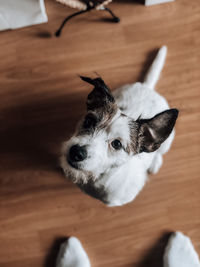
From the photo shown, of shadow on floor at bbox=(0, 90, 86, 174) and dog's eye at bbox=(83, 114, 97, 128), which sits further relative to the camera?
shadow on floor at bbox=(0, 90, 86, 174)

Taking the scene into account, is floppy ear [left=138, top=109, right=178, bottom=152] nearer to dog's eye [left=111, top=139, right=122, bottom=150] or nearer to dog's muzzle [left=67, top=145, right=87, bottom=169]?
dog's eye [left=111, top=139, right=122, bottom=150]

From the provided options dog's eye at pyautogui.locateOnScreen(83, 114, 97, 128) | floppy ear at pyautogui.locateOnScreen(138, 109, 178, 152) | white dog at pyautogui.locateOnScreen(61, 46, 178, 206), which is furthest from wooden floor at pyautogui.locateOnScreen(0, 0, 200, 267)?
floppy ear at pyautogui.locateOnScreen(138, 109, 178, 152)

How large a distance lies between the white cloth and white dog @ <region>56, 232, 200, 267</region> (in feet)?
5.34

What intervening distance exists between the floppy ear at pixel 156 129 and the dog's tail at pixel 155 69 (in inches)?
27.5

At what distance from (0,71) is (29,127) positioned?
487mm

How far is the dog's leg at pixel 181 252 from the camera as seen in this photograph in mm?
1993

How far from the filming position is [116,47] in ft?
7.20

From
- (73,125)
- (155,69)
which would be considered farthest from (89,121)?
(155,69)

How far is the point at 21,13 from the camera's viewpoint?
2049 millimetres

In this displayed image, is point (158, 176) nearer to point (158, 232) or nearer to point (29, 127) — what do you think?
point (158, 232)

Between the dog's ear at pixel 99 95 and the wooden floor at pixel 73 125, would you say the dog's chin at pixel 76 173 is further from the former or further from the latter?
the wooden floor at pixel 73 125

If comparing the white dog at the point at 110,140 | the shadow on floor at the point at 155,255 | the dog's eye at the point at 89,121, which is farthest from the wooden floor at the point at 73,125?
the dog's eye at the point at 89,121

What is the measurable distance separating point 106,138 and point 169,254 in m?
1.13

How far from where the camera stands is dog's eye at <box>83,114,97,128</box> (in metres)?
1.41
